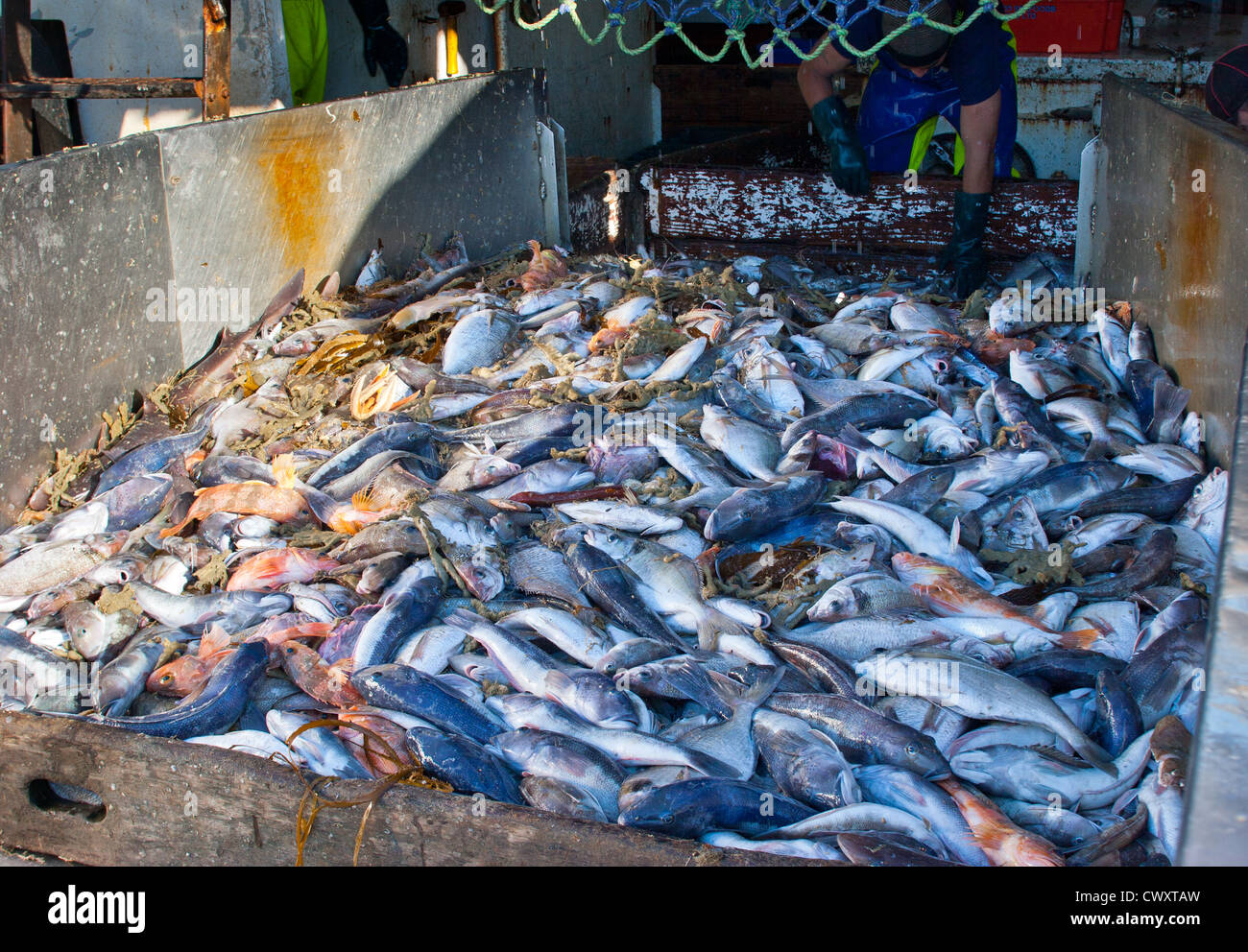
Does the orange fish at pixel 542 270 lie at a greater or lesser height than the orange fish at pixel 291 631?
greater

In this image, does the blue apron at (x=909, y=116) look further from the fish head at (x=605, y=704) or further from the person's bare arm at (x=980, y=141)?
the fish head at (x=605, y=704)

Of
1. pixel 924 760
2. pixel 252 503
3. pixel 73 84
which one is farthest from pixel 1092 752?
pixel 73 84

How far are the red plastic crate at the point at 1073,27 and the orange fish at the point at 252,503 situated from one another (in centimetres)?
618

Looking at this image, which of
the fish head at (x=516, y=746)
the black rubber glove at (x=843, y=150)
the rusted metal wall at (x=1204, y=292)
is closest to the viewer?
the rusted metal wall at (x=1204, y=292)

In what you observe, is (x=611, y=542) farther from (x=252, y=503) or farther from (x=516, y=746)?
(x=252, y=503)

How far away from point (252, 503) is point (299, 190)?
200 cm

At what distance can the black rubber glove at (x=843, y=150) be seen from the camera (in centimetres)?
543

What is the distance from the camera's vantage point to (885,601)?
2.49 meters

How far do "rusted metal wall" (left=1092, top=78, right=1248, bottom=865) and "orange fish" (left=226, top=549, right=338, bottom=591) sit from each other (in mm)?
2290

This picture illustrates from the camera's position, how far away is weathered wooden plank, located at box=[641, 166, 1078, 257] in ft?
16.9

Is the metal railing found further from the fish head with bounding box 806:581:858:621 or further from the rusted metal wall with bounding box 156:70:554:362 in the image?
the fish head with bounding box 806:581:858:621

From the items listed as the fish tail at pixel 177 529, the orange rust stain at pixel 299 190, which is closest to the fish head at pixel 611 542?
the fish tail at pixel 177 529

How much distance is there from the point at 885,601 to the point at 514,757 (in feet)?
3.34
